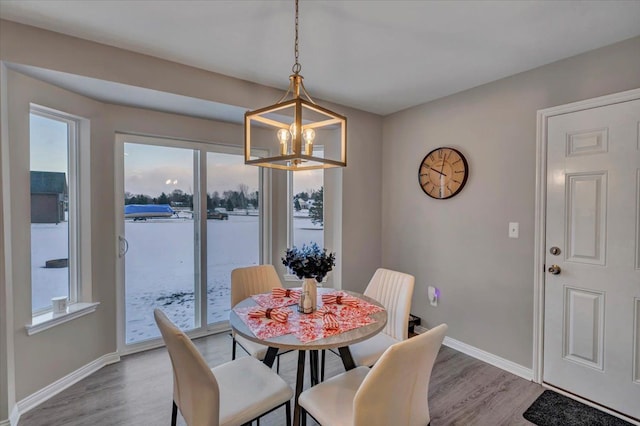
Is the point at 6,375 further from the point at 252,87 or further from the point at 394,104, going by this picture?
the point at 394,104

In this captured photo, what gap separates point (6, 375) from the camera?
72.6 inches

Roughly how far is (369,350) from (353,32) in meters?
2.06

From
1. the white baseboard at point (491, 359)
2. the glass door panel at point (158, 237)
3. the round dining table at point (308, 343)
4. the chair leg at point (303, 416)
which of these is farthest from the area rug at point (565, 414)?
the glass door panel at point (158, 237)

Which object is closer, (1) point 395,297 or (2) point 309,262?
(2) point 309,262

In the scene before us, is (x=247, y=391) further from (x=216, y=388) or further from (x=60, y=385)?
(x=60, y=385)

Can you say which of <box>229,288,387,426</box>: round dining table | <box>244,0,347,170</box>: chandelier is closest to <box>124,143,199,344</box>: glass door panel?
<box>244,0,347,170</box>: chandelier

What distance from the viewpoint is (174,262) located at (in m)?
3.04

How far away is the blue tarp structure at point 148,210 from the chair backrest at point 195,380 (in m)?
1.89

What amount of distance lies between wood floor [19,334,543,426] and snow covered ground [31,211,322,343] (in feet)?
1.34

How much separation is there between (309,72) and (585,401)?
318 centimetres

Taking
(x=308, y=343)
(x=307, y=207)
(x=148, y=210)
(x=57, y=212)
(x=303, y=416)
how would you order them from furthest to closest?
1. (x=307, y=207)
2. (x=148, y=210)
3. (x=57, y=212)
4. (x=303, y=416)
5. (x=308, y=343)

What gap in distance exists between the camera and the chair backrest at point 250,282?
2.39 meters

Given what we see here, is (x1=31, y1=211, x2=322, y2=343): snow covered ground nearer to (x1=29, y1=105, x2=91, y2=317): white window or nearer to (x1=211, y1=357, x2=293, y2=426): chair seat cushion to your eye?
(x1=29, y1=105, x2=91, y2=317): white window

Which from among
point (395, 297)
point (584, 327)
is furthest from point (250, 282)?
point (584, 327)
